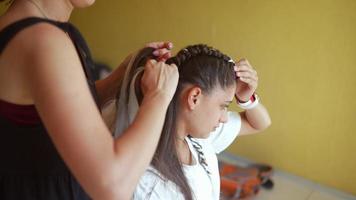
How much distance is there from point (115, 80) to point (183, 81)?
180mm

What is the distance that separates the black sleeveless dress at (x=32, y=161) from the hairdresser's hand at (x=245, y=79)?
0.43 metres

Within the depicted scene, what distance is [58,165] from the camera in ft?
2.56

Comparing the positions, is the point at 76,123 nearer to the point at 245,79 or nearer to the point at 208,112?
the point at 208,112

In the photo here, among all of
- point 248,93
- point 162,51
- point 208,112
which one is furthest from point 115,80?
point 248,93

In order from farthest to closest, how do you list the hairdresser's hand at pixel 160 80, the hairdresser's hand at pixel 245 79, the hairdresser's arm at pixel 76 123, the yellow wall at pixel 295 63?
the yellow wall at pixel 295 63 < the hairdresser's hand at pixel 245 79 < the hairdresser's hand at pixel 160 80 < the hairdresser's arm at pixel 76 123

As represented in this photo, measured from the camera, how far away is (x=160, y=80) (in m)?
0.73

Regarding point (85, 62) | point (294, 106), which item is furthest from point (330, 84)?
point (85, 62)

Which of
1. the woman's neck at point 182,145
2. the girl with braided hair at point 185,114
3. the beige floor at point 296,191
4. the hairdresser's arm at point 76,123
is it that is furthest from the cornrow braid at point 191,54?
the beige floor at point 296,191

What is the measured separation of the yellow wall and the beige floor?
0.03 metres

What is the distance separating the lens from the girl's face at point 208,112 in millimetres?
988

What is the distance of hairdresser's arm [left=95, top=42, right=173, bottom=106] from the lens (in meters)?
1.01

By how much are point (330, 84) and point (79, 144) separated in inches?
52.5

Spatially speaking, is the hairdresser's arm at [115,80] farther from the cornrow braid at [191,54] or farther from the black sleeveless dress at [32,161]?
the black sleeveless dress at [32,161]

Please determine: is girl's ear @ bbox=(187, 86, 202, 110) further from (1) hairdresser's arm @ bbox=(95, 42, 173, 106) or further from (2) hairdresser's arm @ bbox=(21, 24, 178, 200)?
(2) hairdresser's arm @ bbox=(21, 24, 178, 200)
